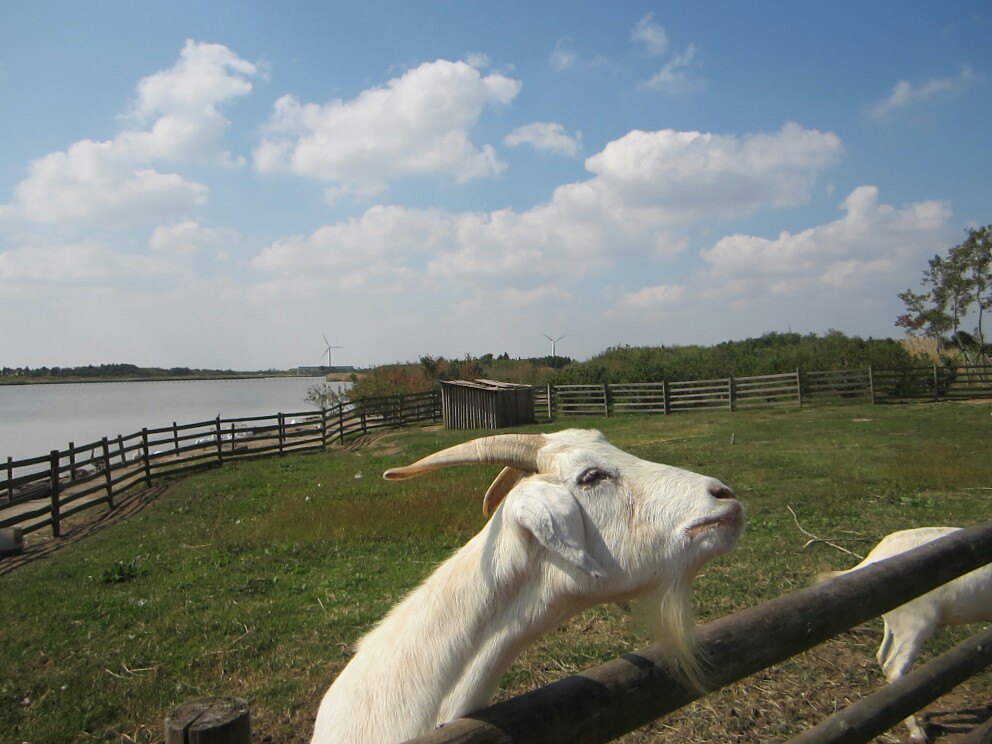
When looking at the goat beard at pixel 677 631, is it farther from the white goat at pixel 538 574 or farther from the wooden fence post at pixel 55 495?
the wooden fence post at pixel 55 495

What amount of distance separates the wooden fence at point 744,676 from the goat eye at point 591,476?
19.4 inches

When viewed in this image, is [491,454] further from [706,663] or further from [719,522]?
[706,663]

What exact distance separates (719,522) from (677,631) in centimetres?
33

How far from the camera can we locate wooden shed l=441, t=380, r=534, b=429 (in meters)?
25.4

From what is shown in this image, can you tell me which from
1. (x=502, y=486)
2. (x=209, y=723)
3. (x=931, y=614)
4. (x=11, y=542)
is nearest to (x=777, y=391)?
(x=931, y=614)

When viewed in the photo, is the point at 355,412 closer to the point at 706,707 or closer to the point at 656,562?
the point at 706,707

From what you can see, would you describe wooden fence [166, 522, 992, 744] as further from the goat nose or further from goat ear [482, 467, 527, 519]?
goat ear [482, 467, 527, 519]

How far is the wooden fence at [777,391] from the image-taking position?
2538 centimetres

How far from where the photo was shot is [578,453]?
2029mm

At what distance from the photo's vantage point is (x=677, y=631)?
1.79 metres

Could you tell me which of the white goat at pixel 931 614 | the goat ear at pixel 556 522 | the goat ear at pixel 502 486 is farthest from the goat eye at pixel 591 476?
the white goat at pixel 931 614

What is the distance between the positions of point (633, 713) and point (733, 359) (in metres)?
35.2

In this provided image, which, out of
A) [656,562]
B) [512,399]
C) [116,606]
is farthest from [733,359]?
[656,562]

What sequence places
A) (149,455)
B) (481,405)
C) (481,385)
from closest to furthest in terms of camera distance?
(149,455) → (481,405) → (481,385)
